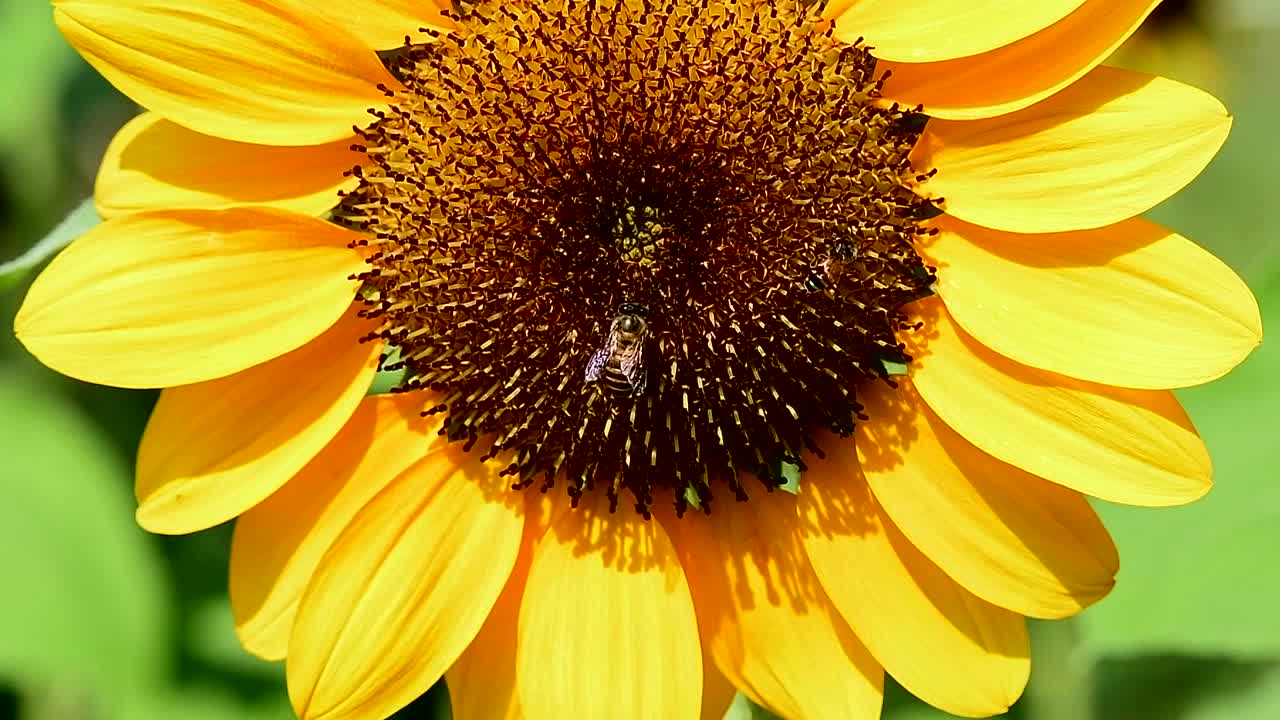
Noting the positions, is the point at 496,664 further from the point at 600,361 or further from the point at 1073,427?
the point at 1073,427

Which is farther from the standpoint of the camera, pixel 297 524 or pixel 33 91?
pixel 33 91

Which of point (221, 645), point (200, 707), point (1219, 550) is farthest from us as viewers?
point (221, 645)

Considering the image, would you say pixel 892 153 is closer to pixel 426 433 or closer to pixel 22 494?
pixel 426 433

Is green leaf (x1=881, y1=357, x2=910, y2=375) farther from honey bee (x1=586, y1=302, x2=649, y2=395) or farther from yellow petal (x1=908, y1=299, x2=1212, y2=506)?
honey bee (x1=586, y1=302, x2=649, y2=395)

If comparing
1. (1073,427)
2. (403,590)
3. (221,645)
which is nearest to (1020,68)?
(1073,427)

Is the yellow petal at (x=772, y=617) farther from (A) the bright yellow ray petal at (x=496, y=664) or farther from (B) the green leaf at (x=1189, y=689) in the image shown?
(B) the green leaf at (x=1189, y=689)

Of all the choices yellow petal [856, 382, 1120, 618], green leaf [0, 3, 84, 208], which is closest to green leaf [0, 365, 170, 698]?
green leaf [0, 3, 84, 208]

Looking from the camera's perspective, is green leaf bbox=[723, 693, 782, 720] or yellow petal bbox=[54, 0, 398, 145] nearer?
yellow petal bbox=[54, 0, 398, 145]
